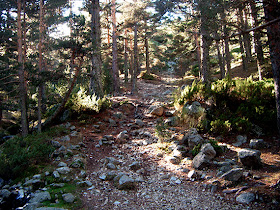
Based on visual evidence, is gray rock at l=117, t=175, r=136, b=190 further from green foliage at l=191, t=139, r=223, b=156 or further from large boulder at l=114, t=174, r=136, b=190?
green foliage at l=191, t=139, r=223, b=156

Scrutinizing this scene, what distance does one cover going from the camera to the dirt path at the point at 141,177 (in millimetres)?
4188

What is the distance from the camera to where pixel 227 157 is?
6.02 meters

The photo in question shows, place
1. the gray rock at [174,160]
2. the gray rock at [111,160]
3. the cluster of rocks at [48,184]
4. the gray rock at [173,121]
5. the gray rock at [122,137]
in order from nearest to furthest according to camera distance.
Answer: the cluster of rocks at [48,184]
the gray rock at [174,160]
the gray rock at [111,160]
the gray rock at [122,137]
the gray rock at [173,121]

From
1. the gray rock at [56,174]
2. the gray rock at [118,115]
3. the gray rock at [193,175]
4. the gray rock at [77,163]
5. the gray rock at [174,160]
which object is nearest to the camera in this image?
the gray rock at [193,175]

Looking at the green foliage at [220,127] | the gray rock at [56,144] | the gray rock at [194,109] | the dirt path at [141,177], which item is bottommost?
the dirt path at [141,177]

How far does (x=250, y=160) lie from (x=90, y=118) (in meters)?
7.17

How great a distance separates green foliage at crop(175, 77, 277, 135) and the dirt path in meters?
1.72

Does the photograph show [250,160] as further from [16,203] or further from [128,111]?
[128,111]

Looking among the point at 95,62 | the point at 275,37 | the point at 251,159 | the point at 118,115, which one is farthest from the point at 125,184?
the point at 95,62

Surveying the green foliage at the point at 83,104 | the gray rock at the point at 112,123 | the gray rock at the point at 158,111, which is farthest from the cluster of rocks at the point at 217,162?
the green foliage at the point at 83,104

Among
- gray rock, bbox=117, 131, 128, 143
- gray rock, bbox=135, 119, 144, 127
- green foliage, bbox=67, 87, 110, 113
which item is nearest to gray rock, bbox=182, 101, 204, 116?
gray rock, bbox=135, 119, 144, 127

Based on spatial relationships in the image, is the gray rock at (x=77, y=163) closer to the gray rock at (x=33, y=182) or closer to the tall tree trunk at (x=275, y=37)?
the gray rock at (x=33, y=182)

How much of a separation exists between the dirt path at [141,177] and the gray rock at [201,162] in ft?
0.99

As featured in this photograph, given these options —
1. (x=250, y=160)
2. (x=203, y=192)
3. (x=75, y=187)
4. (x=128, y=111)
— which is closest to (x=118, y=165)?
(x=75, y=187)
